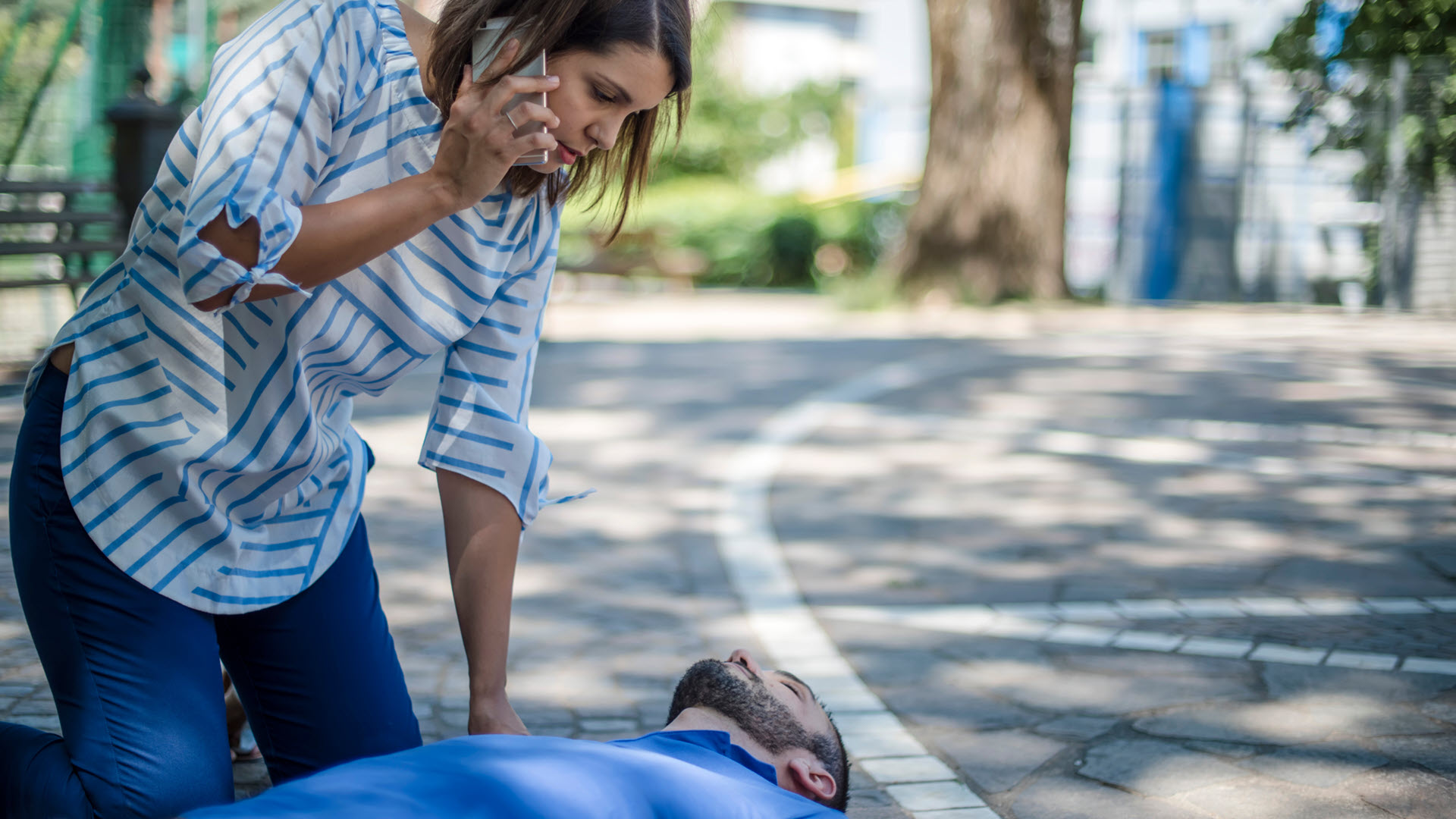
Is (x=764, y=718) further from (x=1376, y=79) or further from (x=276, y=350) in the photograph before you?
(x=1376, y=79)

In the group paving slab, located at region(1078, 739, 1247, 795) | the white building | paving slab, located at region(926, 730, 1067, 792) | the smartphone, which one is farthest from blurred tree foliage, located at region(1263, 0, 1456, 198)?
the smartphone

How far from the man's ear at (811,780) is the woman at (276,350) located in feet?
1.74

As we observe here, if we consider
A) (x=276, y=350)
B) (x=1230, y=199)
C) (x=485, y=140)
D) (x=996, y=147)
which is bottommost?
(x=276, y=350)

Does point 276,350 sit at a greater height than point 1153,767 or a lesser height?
greater

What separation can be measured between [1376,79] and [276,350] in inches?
356

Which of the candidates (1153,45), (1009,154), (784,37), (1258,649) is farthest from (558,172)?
(784,37)

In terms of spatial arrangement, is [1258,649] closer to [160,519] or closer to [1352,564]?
[1352,564]

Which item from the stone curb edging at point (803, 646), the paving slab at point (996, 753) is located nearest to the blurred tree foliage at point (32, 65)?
the stone curb edging at point (803, 646)

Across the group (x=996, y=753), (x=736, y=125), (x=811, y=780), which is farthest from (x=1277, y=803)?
(x=736, y=125)

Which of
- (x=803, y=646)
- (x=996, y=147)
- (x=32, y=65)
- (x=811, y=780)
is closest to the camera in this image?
(x=811, y=780)

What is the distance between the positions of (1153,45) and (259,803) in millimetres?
31251

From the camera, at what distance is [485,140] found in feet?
5.87

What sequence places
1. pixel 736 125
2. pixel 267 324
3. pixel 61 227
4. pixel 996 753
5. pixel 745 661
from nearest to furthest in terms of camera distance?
1. pixel 267 324
2. pixel 745 661
3. pixel 996 753
4. pixel 61 227
5. pixel 736 125

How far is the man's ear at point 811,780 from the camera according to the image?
227cm
